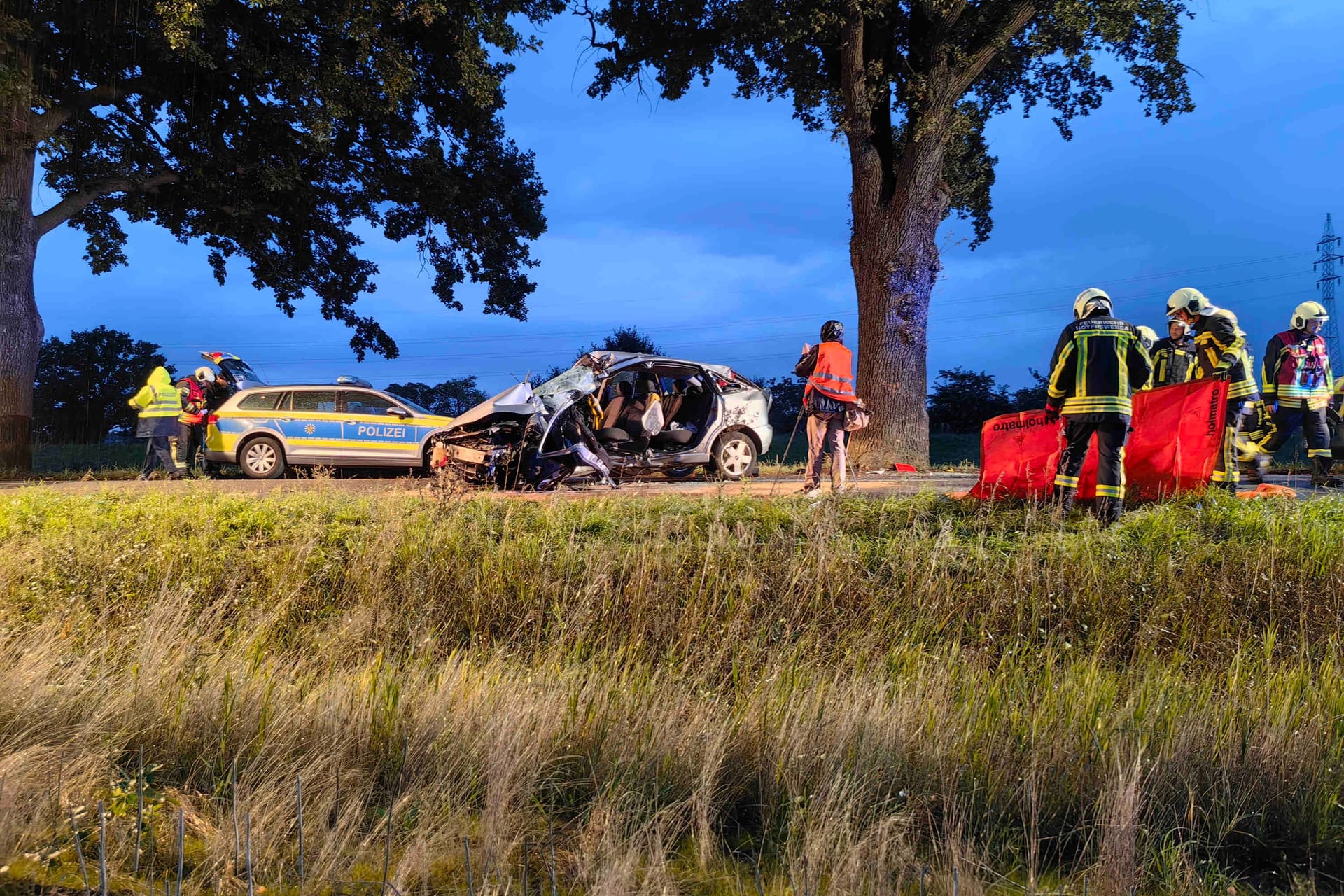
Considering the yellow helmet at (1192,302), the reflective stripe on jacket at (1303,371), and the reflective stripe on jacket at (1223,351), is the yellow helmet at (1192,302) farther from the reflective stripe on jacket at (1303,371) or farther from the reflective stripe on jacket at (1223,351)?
the reflective stripe on jacket at (1303,371)

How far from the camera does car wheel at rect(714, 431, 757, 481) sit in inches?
456

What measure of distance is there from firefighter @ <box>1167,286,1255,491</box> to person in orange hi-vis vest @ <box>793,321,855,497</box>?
3.52 metres

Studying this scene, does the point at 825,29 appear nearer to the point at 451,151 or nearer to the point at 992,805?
the point at 451,151

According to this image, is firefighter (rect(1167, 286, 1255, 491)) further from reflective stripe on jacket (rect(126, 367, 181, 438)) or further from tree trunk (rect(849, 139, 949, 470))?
reflective stripe on jacket (rect(126, 367, 181, 438))

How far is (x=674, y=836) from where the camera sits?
3.24m

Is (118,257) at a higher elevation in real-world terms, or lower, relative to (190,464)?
higher

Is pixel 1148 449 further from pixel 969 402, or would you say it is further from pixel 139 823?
pixel 969 402

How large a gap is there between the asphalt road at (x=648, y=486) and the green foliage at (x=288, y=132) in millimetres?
6460

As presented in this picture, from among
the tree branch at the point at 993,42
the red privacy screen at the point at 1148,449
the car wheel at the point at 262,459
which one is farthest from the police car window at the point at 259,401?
the tree branch at the point at 993,42

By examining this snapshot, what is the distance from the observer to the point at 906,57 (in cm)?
1512

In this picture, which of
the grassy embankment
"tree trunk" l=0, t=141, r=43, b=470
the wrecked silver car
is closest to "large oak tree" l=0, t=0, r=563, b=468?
"tree trunk" l=0, t=141, r=43, b=470

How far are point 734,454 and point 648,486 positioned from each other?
2112 mm

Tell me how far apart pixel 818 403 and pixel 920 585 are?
3506mm

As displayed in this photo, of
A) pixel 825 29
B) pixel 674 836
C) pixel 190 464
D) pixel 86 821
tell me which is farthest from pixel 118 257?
pixel 674 836
